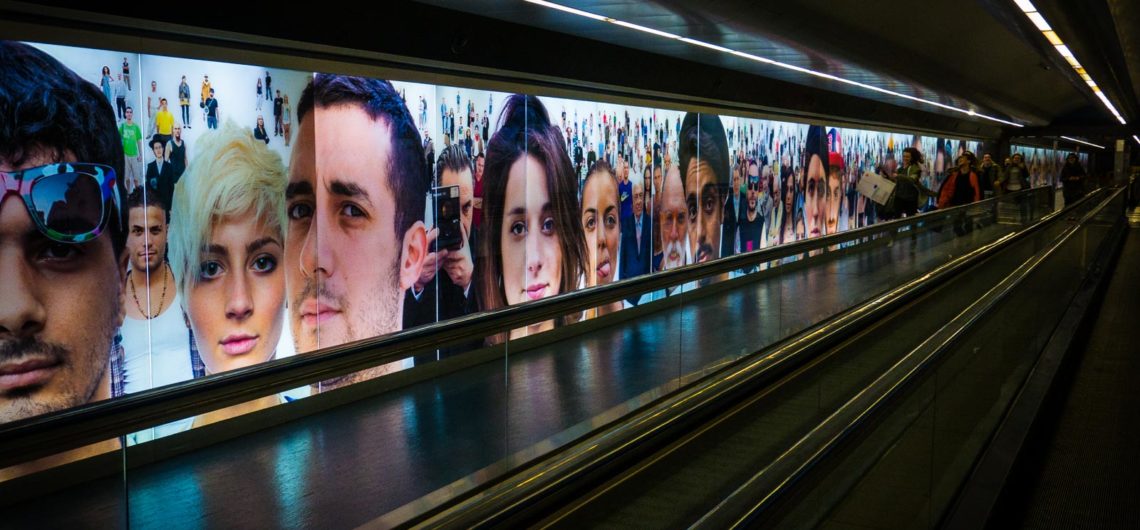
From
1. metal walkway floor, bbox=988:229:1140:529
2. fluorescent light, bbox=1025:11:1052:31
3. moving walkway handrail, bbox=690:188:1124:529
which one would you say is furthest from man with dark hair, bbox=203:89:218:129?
fluorescent light, bbox=1025:11:1052:31

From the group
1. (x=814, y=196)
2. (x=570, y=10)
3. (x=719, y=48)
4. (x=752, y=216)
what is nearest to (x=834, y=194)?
(x=814, y=196)

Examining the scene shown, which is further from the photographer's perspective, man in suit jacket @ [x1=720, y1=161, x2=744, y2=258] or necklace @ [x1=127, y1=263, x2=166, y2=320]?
man in suit jacket @ [x1=720, y1=161, x2=744, y2=258]

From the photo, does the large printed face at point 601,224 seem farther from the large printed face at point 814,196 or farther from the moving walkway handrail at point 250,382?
the large printed face at point 814,196

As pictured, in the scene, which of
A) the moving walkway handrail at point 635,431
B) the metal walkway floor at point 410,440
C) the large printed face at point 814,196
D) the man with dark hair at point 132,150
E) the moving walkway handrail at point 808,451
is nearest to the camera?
the metal walkway floor at point 410,440

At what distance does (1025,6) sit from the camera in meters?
7.95

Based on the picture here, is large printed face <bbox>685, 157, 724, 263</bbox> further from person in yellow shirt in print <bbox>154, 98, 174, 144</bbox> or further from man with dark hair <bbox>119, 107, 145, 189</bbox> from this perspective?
man with dark hair <bbox>119, 107, 145, 189</bbox>

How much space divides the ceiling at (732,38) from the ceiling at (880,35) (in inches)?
1.0

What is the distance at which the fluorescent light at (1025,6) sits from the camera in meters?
7.71

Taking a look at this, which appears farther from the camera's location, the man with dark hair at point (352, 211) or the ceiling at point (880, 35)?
the ceiling at point (880, 35)

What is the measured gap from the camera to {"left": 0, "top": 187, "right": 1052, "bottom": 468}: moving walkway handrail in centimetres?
197

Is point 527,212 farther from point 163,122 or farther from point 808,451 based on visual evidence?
point 808,451

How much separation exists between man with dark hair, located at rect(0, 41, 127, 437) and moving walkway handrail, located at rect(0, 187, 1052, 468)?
118 inches

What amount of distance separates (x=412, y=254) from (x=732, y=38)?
3.56 meters

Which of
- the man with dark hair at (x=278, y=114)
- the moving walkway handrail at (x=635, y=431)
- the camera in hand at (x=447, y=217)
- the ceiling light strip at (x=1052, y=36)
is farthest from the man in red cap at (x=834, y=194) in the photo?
the man with dark hair at (x=278, y=114)
